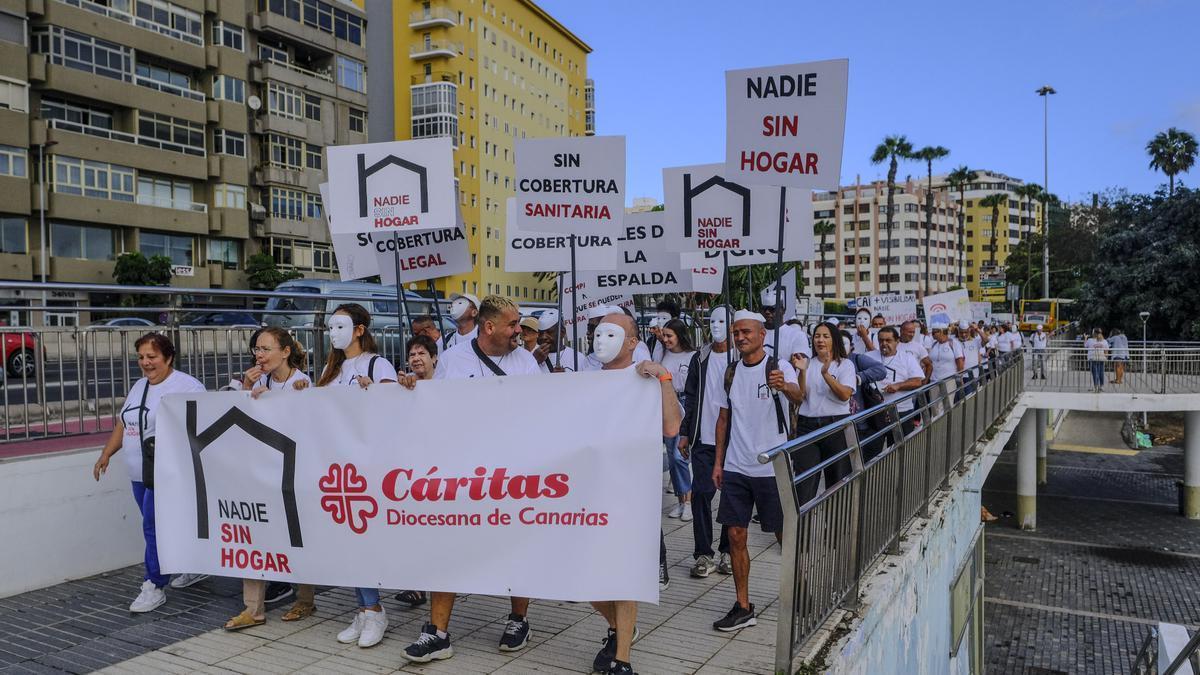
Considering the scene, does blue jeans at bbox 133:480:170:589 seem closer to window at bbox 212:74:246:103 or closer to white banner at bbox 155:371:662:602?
white banner at bbox 155:371:662:602

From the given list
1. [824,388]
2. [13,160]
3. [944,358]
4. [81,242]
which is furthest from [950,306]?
[81,242]

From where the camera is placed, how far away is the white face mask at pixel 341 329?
564cm

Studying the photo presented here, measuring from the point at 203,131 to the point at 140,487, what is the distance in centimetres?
4526

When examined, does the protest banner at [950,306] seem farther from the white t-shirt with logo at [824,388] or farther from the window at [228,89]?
the window at [228,89]

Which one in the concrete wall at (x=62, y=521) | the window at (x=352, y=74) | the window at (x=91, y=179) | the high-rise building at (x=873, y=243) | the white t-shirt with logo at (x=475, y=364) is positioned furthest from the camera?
the high-rise building at (x=873, y=243)

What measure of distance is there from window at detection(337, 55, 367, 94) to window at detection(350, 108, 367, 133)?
Result: 47.6 inches

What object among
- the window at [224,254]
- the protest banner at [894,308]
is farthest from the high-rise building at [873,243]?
the protest banner at [894,308]

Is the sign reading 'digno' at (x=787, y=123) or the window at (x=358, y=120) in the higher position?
the window at (x=358, y=120)

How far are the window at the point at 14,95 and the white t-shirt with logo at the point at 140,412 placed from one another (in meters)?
38.8

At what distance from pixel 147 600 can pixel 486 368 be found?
2.95 metres

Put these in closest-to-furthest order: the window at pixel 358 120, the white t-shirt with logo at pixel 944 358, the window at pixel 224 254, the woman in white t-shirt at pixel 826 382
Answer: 1. the woman in white t-shirt at pixel 826 382
2. the white t-shirt with logo at pixel 944 358
3. the window at pixel 224 254
4. the window at pixel 358 120

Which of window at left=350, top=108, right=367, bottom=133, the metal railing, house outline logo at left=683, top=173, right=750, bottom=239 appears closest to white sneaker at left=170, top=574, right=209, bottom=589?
the metal railing

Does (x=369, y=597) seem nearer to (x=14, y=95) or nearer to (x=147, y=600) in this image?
(x=147, y=600)

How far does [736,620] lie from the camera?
540 cm
